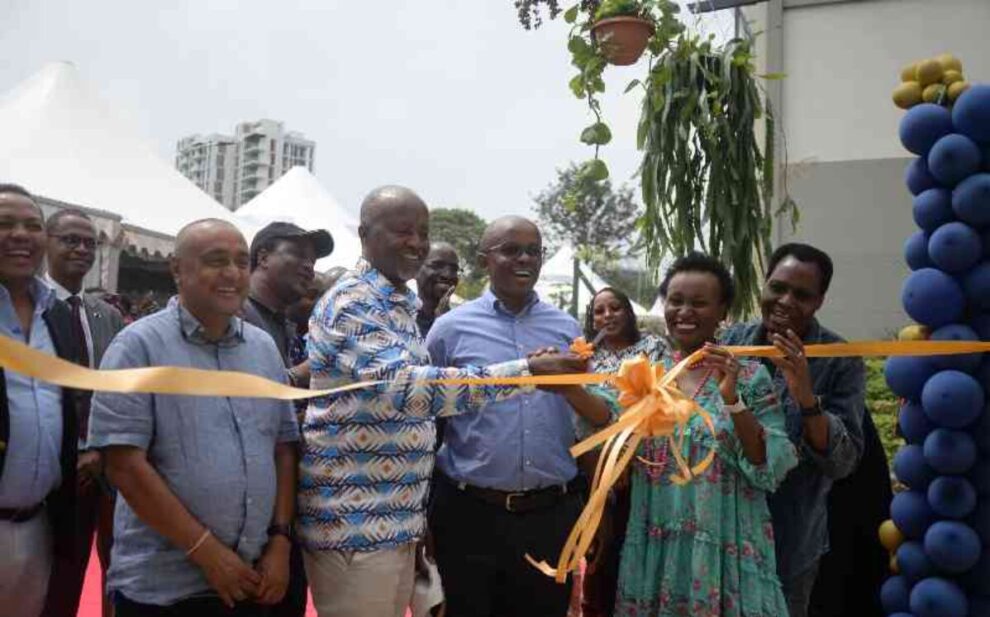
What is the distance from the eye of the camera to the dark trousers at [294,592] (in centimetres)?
262

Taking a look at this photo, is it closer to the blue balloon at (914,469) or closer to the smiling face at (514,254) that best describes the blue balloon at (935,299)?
the blue balloon at (914,469)

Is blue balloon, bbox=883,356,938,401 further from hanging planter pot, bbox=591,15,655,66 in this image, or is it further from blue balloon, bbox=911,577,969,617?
hanging planter pot, bbox=591,15,655,66

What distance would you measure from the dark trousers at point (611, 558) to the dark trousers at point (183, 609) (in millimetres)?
1337

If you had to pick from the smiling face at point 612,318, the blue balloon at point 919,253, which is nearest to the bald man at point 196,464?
the blue balloon at point 919,253

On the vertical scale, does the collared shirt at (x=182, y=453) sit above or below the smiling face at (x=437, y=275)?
below

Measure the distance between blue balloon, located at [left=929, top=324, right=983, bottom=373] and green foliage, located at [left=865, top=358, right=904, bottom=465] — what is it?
138 inches

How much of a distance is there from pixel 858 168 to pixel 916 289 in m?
5.38

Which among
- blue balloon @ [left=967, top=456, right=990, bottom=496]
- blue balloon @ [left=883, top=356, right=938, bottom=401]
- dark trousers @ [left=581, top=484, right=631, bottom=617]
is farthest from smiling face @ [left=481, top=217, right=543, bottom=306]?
blue balloon @ [left=967, top=456, right=990, bottom=496]

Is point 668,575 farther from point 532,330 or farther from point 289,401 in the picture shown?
point 289,401

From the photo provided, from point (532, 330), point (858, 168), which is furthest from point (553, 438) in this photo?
point (858, 168)

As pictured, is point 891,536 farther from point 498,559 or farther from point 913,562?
point 498,559

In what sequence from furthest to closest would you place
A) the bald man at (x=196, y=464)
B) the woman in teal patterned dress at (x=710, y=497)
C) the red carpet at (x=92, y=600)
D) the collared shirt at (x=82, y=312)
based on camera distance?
the red carpet at (x=92, y=600) → the collared shirt at (x=82, y=312) → the woman in teal patterned dress at (x=710, y=497) → the bald man at (x=196, y=464)

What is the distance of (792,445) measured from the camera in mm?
2439

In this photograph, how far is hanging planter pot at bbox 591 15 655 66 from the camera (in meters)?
4.05
